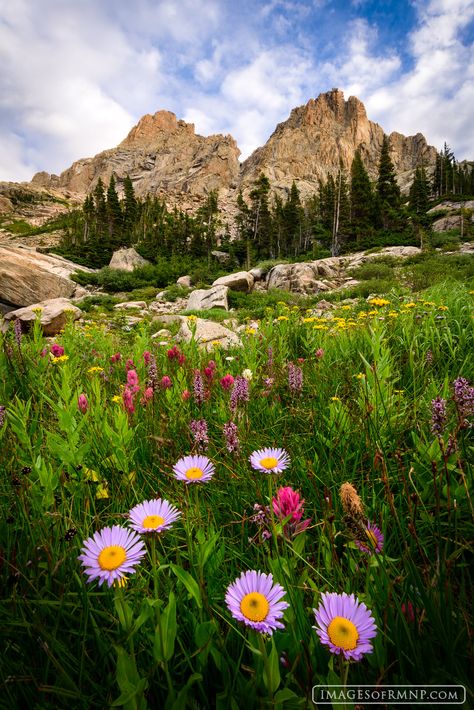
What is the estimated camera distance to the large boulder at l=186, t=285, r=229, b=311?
17.9m

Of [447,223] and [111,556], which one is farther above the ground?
[447,223]

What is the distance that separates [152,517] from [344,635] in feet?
1.34

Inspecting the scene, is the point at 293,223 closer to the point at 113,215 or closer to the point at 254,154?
the point at 113,215

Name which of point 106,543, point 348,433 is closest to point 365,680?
point 106,543

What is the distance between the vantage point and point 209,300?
60.6 ft

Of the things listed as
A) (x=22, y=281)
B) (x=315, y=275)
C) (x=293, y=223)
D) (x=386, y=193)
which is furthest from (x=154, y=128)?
(x=22, y=281)

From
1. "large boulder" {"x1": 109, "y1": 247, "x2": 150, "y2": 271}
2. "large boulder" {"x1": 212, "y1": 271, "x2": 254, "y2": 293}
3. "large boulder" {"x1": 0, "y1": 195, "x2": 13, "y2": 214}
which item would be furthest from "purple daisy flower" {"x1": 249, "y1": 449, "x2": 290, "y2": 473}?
"large boulder" {"x1": 0, "y1": 195, "x2": 13, "y2": 214}

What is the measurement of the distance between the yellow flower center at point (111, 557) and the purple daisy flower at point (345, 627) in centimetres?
36

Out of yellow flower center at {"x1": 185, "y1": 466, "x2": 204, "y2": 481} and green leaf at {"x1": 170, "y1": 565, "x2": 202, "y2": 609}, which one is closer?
green leaf at {"x1": 170, "y1": 565, "x2": 202, "y2": 609}

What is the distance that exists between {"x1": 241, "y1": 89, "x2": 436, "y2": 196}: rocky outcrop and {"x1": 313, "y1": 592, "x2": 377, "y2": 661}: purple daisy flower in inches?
4225

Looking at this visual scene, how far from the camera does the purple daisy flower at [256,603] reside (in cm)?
56

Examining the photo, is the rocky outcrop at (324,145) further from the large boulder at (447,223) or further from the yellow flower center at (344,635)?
the yellow flower center at (344,635)

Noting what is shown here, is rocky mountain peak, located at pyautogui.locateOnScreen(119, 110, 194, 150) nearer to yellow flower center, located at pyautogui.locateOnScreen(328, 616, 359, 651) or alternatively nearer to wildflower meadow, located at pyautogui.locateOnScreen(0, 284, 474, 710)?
wildflower meadow, located at pyautogui.locateOnScreen(0, 284, 474, 710)

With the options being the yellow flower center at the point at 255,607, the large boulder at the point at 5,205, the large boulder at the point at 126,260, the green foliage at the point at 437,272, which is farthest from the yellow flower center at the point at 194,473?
the large boulder at the point at 5,205
